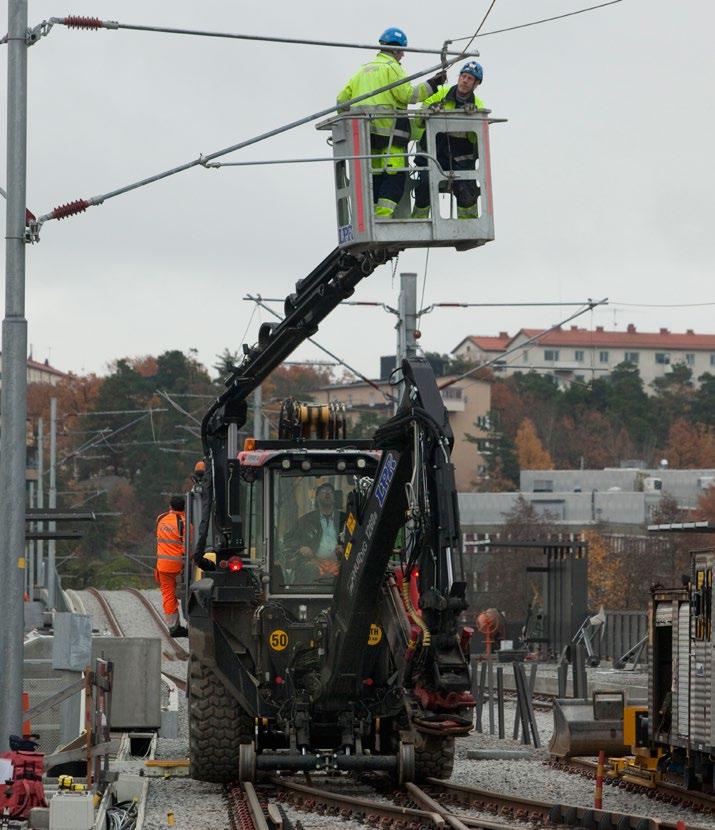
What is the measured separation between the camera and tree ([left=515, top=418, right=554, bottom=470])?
129 meters

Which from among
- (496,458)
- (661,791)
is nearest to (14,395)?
(661,791)

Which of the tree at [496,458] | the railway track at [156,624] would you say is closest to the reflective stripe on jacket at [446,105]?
the railway track at [156,624]

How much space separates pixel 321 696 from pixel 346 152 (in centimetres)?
523

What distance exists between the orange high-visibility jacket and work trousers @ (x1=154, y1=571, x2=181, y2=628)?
0.22 ft

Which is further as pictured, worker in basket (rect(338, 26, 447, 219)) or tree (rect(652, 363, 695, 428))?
tree (rect(652, 363, 695, 428))

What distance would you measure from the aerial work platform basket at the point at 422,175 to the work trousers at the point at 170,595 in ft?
24.6

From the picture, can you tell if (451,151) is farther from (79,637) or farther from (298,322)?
(79,637)

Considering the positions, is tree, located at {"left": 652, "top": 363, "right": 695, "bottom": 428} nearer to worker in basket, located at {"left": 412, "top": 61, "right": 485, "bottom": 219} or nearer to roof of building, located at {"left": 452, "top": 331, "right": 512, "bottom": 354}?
roof of building, located at {"left": 452, "top": 331, "right": 512, "bottom": 354}

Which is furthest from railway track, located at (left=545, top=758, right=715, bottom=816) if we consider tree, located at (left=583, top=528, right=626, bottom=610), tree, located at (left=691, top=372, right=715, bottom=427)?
tree, located at (left=691, top=372, right=715, bottom=427)

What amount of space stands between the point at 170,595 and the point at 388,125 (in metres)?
8.22

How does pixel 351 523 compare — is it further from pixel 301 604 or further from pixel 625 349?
pixel 625 349

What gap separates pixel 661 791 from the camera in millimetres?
16641

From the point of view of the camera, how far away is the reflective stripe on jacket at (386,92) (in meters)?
13.9

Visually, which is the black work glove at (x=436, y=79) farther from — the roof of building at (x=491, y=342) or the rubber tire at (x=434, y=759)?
the roof of building at (x=491, y=342)
